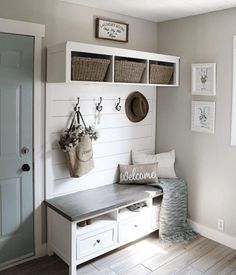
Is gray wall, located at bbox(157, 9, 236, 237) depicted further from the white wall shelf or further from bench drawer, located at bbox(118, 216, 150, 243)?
bench drawer, located at bbox(118, 216, 150, 243)

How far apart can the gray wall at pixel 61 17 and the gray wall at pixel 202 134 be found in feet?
2.05

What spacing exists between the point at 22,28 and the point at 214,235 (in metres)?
2.71

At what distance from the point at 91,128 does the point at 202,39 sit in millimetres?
1444

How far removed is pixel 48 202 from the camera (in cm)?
289

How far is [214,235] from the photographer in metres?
3.32

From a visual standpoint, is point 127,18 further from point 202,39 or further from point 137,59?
point 202,39

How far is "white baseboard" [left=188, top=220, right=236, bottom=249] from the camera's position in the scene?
3186mm

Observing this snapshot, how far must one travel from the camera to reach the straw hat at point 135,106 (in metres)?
3.49

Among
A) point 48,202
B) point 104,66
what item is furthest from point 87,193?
point 104,66

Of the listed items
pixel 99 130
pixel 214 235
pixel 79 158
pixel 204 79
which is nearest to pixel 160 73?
pixel 204 79

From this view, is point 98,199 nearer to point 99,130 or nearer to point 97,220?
point 97,220

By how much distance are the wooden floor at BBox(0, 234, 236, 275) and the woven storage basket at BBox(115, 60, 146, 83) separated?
165 centimetres

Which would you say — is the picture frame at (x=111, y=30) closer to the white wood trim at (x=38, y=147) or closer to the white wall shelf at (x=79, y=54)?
the white wall shelf at (x=79, y=54)

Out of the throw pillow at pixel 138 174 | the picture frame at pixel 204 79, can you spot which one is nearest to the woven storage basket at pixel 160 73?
the picture frame at pixel 204 79
